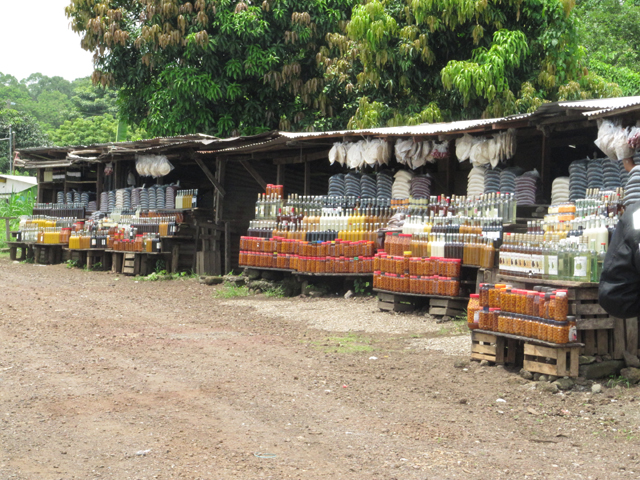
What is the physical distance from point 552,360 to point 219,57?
19.6 meters

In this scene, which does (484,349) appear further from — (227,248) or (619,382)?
(227,248)

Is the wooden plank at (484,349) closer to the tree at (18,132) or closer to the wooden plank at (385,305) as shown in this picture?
the wooden plank at (385,305)

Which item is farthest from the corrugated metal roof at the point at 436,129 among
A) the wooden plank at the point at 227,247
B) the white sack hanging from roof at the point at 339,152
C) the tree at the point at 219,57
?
the tree at the point at 219,57

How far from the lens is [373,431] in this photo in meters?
6.06

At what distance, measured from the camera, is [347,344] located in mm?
10062

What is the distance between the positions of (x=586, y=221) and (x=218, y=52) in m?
18.6

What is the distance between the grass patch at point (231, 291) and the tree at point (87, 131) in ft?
141

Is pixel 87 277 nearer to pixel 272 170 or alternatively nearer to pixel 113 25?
pixel 272 170

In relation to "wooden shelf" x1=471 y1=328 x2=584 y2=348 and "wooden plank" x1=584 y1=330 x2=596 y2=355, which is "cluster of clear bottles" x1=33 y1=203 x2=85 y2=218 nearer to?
"wooden shelf" x1=471 y1=328 x2=584 y2=348

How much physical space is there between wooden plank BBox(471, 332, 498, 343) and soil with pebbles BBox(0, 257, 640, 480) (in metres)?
0.33

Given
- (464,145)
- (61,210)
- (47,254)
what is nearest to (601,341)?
(464,145)

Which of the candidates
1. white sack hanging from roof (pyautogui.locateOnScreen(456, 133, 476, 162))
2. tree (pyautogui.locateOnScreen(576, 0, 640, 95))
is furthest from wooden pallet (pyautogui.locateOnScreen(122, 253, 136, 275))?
tree (pyautogui.locateOnScreen(576, 0, 640, 95))

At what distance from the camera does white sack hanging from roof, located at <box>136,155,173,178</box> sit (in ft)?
67.0

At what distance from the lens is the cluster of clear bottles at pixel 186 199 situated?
65.0 ft
